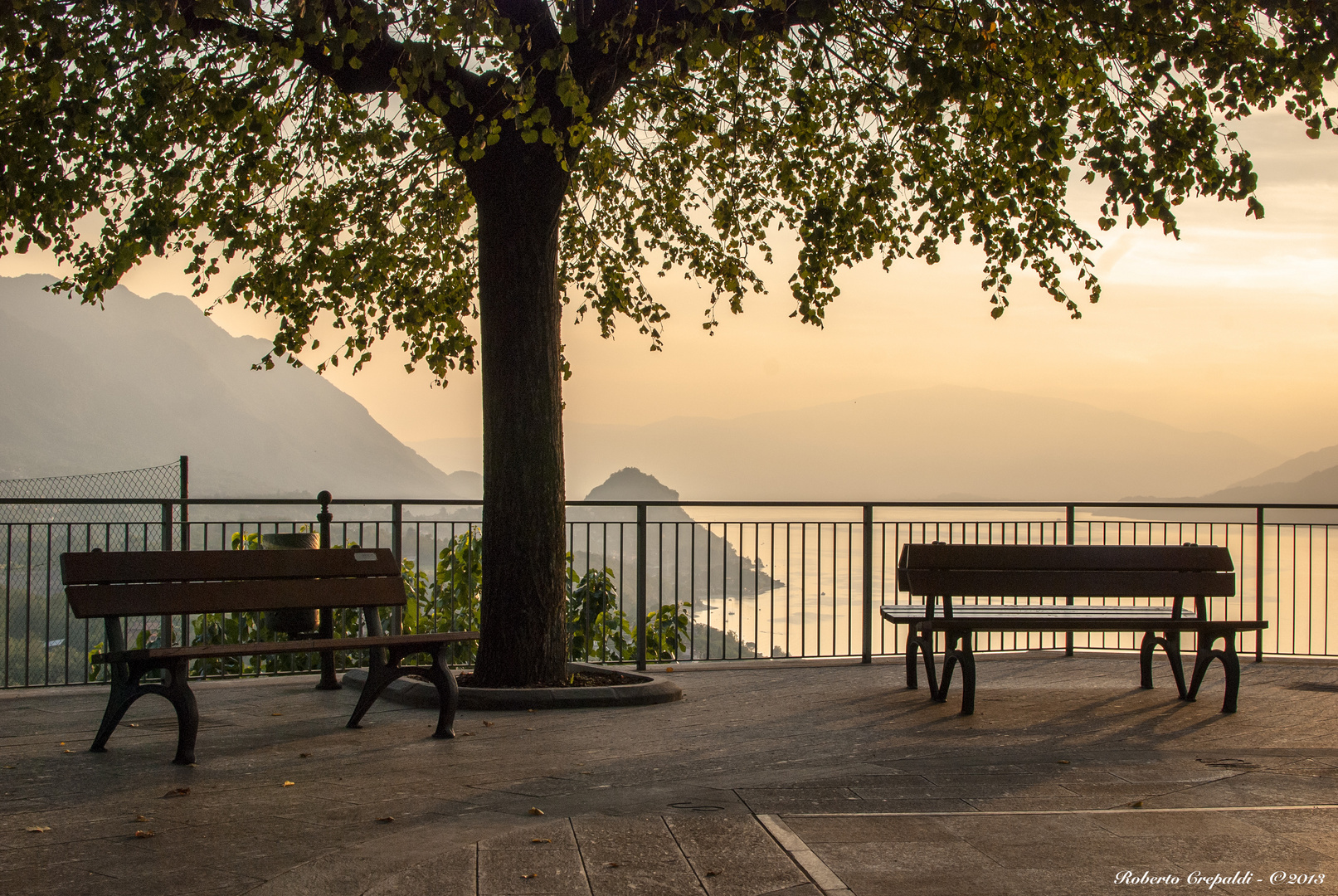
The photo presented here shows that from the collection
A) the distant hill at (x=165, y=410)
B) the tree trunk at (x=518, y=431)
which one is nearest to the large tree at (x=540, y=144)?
the tree trunk at (x=518, y=431)

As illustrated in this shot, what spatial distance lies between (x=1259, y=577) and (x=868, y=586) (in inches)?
142

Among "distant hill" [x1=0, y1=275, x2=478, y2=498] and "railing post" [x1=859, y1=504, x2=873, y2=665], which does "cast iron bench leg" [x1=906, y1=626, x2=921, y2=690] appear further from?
"distant hill" [x1=0, y1=275, x2=478, y2=498]

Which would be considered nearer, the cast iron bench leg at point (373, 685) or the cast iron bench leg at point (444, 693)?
the cast iron bench leg at point (444, 693)

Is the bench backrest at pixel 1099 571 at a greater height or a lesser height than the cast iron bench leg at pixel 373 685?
greater

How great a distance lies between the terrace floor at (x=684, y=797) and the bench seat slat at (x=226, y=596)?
2.29 ft

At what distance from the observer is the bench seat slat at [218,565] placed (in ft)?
21.1

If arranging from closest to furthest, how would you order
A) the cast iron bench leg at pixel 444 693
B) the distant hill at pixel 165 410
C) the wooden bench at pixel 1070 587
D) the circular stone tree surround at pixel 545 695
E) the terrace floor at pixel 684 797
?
the terrace floor at pixel 684 797, the cast iron bench leg at pixel 444 693, the circular stone tree surround at pixel 545 695, the wooden bench at pixel 1070 587, the distant hill at pixel 165 410

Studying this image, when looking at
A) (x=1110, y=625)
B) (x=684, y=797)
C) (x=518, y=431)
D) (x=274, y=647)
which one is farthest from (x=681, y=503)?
(x=684, y=797)

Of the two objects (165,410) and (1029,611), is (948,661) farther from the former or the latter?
(165,410)

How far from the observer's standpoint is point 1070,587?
8109mm

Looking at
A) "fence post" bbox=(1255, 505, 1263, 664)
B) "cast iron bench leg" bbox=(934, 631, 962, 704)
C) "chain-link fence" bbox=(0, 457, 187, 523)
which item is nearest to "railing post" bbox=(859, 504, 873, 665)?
"cast iron bench leg" bbox=(934, 631, 962, 704)

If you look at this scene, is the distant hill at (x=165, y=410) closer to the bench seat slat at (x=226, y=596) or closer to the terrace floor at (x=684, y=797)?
the bench seat slat at (x=226, y=596)

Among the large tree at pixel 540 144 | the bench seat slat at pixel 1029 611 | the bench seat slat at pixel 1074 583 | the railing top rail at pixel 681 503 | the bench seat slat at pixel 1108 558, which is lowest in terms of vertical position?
the bench seat slat at pixel 1029 611

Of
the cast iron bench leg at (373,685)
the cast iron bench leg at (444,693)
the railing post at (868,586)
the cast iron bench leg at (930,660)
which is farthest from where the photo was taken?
the railing post at (868,586)
